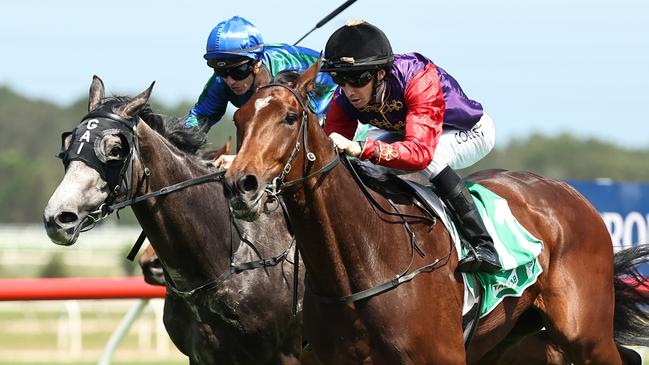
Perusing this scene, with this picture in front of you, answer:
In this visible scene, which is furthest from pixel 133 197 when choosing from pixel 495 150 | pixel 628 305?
pixel 495 150

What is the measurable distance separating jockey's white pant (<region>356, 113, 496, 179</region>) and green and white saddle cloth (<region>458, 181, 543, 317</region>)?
146 millimetres

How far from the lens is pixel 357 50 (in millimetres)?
4691

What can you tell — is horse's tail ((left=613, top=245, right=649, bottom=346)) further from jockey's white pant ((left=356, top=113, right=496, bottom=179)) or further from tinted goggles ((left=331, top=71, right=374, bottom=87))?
tinted goggles ((left=331, top=71, right=374, bottom=87))

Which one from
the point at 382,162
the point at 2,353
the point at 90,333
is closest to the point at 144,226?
the point at 382,162

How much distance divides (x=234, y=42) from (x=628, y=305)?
2439 millimetres

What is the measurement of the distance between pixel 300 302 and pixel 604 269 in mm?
1470

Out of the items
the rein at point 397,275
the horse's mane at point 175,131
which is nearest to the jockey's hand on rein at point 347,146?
the rein at point 397,275

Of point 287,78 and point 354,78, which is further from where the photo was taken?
point 354,78

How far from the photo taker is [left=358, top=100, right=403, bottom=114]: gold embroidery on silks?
4.91 metres

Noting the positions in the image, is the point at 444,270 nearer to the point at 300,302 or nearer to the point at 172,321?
the point at 300,302

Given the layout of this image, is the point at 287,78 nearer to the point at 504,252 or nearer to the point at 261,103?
the point at 261,103

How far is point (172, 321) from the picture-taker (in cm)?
554

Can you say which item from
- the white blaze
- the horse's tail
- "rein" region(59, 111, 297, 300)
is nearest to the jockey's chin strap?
the white blaze

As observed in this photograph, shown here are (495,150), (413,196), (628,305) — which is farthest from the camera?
(495,150)
